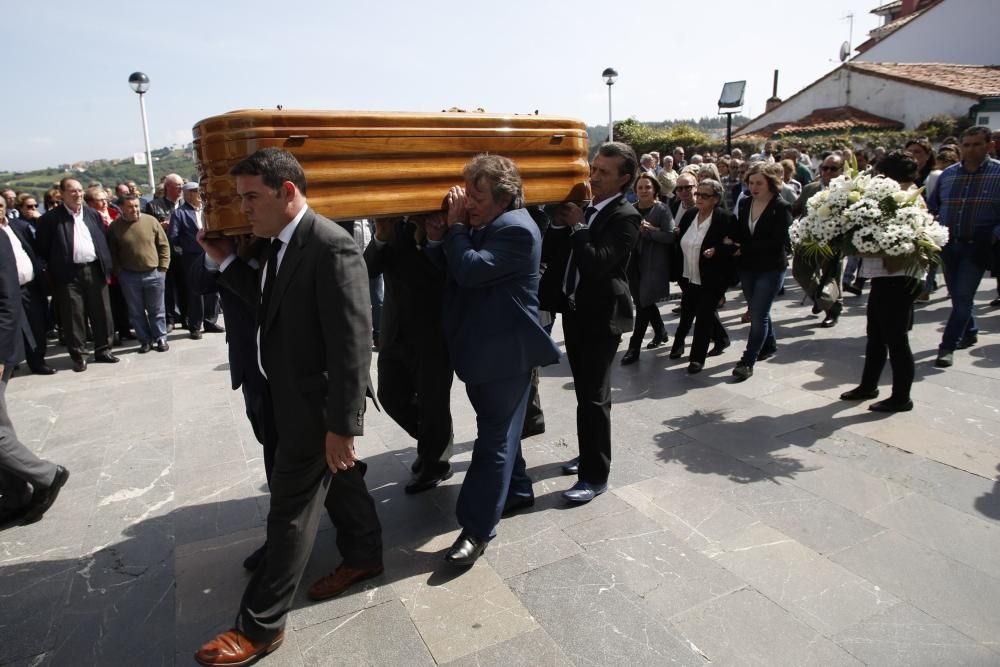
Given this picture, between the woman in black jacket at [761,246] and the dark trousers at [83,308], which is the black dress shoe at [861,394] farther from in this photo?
the dark trousers at [83,308]

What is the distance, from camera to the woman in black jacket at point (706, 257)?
598 centimetres

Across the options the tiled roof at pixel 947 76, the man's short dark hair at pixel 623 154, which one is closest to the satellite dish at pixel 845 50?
the tiled roof at pixel 947 76

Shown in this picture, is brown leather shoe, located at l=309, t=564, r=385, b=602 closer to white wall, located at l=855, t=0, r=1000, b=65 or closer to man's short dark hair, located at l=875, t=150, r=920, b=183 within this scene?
man's short dark hair, located at l=875, t=150, r=920, b=183

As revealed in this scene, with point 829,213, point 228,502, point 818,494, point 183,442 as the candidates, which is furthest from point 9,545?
point 829,213

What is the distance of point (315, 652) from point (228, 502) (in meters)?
1.65

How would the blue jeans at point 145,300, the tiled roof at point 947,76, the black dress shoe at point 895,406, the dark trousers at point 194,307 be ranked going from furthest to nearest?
the tiled roof at point 947,76, the dark trousers at point 194,307, the blue jeans at point 145,300, the black dress shoe at point 895,406

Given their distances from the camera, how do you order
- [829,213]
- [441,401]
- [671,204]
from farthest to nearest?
1. [671,204]
2. [829,213]
3. [441,401]

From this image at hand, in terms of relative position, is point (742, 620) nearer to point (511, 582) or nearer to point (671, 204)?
point (511, 582)

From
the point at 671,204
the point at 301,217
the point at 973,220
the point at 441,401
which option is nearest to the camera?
the point at 301,217

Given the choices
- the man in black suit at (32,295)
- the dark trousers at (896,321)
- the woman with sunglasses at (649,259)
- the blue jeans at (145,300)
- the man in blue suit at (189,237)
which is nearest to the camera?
the dark trousers at (896,321)

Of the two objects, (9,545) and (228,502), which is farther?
(228,502)

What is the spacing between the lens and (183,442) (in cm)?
500

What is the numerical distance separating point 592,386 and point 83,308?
6667 millimetres

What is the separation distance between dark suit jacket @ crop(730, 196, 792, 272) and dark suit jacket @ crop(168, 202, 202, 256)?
6.45m
